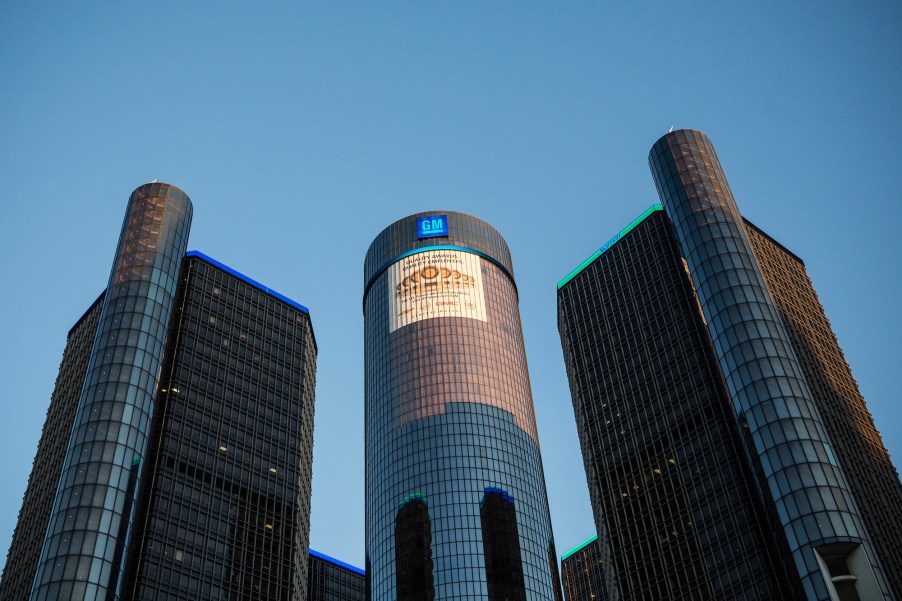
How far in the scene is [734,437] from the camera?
4646 inches

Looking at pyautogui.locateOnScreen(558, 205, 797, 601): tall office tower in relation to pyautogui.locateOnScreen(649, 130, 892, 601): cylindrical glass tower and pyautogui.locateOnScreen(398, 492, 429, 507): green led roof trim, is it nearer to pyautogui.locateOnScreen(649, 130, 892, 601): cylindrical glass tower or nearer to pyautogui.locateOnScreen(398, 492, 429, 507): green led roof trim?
pyautogui.locateOnScreen(649, 130, 892, 601): cylindrical glass tower

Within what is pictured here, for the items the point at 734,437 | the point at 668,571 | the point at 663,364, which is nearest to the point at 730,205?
the point at 663,364

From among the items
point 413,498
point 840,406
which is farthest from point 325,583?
point 840,406

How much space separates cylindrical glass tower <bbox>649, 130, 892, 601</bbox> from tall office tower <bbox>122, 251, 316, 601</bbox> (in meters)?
69.9

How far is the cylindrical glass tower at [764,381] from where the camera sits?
96.1 metres

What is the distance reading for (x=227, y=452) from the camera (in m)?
135

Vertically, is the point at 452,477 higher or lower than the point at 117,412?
higher

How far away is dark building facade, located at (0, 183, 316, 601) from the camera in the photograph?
10744cm

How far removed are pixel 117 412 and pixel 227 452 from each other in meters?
24.0

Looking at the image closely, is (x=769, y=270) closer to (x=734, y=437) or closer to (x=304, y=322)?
(x=734, y=437)

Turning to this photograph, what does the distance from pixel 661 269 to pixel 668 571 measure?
156ft

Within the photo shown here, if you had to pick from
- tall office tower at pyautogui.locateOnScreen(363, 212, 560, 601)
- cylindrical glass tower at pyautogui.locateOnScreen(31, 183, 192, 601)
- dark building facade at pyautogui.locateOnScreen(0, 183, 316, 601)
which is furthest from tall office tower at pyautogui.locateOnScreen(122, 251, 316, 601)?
tall office tower at pyautogui.locateOnScreen(363, 212, 560, 601)

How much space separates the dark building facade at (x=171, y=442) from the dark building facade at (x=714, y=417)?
164 ft

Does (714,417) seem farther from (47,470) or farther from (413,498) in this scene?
(47,470)
